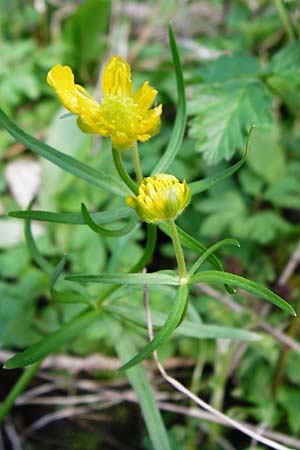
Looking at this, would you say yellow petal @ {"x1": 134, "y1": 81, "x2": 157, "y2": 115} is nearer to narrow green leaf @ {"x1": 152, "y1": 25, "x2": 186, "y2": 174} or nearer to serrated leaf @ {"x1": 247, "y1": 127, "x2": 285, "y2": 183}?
narrow green leaf @ {"x1": 152, "y1": 25, "x2": 186, "y2": 174}

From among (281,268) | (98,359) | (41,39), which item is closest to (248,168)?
(281,268)

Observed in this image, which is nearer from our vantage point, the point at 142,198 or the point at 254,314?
the point at 142,198

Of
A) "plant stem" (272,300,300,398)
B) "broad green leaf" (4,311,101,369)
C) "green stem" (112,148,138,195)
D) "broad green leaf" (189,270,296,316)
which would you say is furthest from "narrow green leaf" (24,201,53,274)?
"plant stem" (272,300,300,398)

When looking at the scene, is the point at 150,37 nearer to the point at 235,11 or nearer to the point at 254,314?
the point at 235,11

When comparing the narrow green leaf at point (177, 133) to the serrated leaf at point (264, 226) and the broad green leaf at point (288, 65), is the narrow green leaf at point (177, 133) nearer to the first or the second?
the broad green leaf at point (288, 65)

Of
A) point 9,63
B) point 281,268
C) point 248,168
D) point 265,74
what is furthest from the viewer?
point 9,63

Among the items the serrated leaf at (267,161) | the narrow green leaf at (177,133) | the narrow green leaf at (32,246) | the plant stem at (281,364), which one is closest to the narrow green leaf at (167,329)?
the narrow green leaf at (177,133)

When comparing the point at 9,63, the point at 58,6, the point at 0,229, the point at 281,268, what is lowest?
the point at 281,268

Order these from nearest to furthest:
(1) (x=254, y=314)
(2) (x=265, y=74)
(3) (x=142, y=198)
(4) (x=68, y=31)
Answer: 1. (3) (x=142, y=198)
2. (2) (x=265, y=74)
3. (1) (x=254, y=314)
4. (4) (x=68, y=31)
